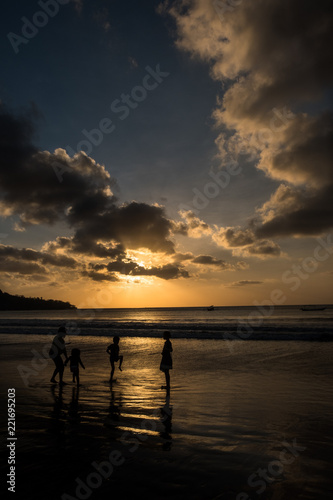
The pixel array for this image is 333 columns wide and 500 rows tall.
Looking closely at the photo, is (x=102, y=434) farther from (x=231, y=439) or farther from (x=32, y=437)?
(x=231, y=439)

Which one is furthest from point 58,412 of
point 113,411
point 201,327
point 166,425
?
point 201,327

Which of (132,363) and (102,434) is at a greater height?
(102,434)

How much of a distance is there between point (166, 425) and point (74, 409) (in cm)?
300

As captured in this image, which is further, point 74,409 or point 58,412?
point 74,409

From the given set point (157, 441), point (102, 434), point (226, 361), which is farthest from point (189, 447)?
point (226, 361)

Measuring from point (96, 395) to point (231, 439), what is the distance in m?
5.64

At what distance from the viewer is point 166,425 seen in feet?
25.1

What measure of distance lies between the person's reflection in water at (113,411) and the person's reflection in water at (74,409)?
796 mm

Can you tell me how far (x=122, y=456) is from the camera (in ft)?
19.4

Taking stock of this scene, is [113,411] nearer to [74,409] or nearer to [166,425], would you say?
[74,409]

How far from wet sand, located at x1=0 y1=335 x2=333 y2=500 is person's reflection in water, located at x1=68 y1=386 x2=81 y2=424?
0.09ft

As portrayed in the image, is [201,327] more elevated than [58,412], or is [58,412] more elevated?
[58,412]

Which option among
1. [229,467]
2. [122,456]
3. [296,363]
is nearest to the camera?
[229,467]
